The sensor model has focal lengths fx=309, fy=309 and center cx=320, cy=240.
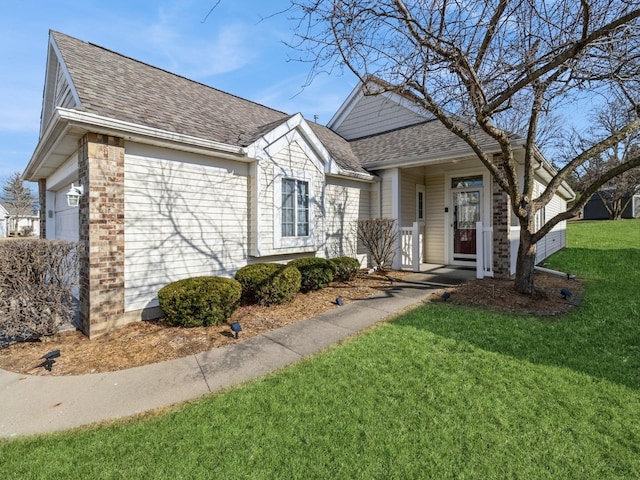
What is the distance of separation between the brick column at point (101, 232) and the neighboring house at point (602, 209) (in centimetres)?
4046

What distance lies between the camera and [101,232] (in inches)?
195

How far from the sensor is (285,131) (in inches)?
297

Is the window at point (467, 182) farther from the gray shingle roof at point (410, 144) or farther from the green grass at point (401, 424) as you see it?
the green grass at point (401, 424)

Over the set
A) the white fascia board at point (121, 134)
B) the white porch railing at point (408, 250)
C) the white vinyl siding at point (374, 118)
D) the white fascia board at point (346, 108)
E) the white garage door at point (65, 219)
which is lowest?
the white porch railing at point (408, 250)

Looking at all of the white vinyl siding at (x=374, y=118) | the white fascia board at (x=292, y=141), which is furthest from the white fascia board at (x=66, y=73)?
the white vinyl siding at (x=374, y=118)

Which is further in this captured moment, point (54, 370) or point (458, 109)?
point (458, 109)

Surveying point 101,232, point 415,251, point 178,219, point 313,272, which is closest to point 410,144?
point 415,251

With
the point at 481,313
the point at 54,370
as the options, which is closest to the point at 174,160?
the point at 54,370

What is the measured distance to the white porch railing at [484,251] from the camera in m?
7.98

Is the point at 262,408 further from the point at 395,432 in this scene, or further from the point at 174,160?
the point at 174,160

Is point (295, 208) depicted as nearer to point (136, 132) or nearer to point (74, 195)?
point (136, 132)

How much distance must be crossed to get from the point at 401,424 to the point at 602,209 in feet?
137

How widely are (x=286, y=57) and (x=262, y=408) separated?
5.49m

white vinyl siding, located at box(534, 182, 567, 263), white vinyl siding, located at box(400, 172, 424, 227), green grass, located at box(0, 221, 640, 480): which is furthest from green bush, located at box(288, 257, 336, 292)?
white vinyl siding, located at box(534, 182, 567, 263)
